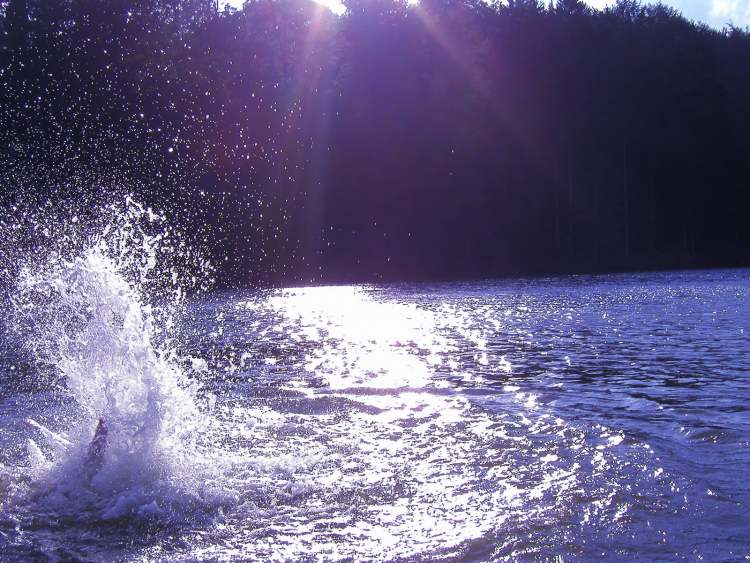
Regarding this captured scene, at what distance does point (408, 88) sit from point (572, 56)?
14.3 m

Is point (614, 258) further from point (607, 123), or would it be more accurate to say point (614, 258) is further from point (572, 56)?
point (572, 56)

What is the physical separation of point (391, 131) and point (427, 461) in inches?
2165

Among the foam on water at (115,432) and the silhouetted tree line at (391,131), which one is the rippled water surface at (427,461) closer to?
the foam on water at (115,432)

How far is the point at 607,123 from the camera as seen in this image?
66875mm

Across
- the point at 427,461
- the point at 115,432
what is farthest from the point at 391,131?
the point at 427,461

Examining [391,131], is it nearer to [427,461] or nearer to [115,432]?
[115,432]

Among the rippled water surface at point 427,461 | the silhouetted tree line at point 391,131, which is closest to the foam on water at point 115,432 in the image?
the rippled water surface at point 427,461

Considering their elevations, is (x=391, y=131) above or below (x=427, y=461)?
above

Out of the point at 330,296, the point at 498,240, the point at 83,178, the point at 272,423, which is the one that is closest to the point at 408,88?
the point at 498,240

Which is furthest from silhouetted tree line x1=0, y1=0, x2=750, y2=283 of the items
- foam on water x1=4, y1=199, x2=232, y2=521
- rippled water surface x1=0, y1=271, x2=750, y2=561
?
foam on water x1=4, y1=199, x2=232, y2=521

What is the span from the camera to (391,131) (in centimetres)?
6112

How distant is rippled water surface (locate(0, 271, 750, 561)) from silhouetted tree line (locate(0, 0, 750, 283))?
97.8 feet

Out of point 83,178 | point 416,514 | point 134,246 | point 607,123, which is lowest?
point 416,514

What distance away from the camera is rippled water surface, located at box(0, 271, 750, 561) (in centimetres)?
568
